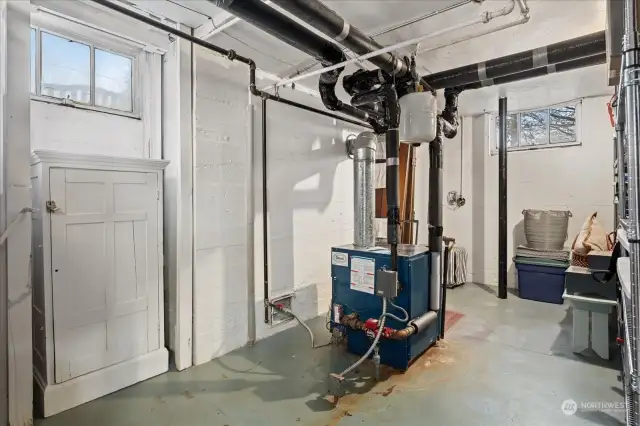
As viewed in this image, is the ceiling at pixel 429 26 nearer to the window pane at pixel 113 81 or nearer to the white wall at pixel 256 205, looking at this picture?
the white wall at pixel 256 205

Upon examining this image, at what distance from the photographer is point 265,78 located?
3.28 m

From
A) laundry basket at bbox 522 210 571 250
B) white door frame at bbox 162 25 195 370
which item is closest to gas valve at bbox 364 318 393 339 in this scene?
white door frame at bbox 162 25 195 370

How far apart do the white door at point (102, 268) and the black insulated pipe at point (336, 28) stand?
4.95ft

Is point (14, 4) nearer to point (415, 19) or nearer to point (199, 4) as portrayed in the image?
point (199, 4)

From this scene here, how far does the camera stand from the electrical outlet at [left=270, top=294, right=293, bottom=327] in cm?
326

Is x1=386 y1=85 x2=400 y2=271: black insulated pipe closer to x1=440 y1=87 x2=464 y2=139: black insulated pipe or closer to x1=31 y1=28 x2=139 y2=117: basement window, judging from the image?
x1=440 y1=87 x2=464 y2=139: black insulated pipe

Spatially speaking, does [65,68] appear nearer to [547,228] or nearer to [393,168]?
[393,168]

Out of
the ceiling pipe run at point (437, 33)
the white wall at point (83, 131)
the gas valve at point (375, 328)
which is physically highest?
the ceiling pipe run at point (437, 33)

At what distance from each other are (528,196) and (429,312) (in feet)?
10.1

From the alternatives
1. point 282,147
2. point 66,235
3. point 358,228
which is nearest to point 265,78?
point 282,147

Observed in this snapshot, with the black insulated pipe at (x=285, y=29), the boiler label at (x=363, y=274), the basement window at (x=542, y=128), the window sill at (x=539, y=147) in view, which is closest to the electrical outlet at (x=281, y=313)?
the boiler label at (x=363, y=274)

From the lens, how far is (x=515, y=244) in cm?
488

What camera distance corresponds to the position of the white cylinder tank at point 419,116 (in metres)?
2.51

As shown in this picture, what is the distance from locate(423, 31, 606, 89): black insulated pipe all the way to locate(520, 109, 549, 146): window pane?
2484mm
